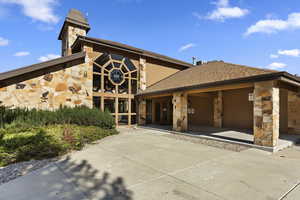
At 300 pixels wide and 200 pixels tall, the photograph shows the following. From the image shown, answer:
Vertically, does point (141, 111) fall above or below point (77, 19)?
below

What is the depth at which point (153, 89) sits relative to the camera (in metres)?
12.7

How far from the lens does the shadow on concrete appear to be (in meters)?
2.95

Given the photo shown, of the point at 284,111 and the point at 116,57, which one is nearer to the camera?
the point at 284,111

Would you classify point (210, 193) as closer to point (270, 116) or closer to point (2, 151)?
point (270, 116)

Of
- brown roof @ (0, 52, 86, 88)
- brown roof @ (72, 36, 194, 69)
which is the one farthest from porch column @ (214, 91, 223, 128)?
brown roof @ (0, 52, 86, 88)

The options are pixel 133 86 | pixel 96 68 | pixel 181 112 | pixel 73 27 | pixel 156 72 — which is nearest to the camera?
pixel 181 112

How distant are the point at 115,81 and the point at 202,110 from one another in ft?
26.1

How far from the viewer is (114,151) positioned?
5.90 meters

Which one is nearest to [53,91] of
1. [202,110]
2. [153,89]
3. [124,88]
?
[124,88]

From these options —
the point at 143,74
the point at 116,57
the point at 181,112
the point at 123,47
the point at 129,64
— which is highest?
the point at 123,47

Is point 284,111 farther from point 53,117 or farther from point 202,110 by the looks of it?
point 53,117

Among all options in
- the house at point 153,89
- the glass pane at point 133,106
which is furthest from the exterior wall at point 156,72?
the glass pane at point 133,106

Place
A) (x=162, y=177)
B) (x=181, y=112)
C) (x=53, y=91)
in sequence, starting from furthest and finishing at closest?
(x=181, y=112) < (x=53, y=91) < (x=162, y=177)

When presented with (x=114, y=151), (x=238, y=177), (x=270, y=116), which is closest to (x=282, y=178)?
(x=238, y=177)
